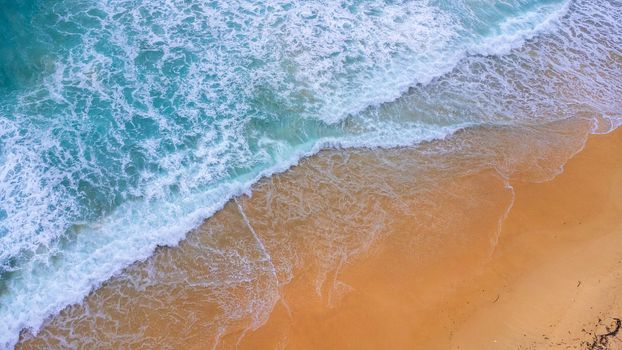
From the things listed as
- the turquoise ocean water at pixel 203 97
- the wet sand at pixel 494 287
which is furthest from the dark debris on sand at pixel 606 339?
the turquoise ocean water at pixel 203 97

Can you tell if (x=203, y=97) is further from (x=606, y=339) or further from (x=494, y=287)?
(x=606, y=339)

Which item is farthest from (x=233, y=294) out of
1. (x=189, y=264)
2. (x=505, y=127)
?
(x=505, y=127)

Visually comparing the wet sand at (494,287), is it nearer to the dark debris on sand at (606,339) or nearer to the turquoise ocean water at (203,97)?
the dark debris on sand at (606,339)

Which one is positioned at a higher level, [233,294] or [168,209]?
[168,209]

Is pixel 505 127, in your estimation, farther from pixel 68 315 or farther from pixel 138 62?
pixel 68 315

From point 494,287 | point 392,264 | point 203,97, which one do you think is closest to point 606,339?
point 494,287

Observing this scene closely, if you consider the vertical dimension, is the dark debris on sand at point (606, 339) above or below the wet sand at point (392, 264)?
below
